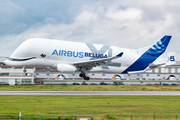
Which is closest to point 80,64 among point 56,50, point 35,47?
point 56,50

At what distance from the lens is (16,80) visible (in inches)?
3942

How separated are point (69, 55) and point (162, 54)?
2161 cm

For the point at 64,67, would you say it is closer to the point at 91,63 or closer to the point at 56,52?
the point at 56,52

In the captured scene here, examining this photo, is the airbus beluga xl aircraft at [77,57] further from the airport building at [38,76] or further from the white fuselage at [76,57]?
the airport building at [38,76]

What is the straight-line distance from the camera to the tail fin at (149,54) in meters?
49.1

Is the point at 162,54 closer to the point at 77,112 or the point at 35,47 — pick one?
the point at 35,47

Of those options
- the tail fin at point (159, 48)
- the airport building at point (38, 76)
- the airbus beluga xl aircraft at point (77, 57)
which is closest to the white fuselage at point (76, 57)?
the airbus beluga xl aircraft at point (77, 57)

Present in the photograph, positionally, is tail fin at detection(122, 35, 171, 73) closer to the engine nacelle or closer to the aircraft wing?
the aircraft wing

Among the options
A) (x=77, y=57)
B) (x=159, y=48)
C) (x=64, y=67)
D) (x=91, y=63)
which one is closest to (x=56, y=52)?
(x=64, y=67)

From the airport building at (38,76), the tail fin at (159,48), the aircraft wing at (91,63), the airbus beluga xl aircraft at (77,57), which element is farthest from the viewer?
the airport building at (38,76)

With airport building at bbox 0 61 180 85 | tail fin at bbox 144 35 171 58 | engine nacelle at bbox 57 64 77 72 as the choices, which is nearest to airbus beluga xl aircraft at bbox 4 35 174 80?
engine nacelle at bbox 57 64 77 72

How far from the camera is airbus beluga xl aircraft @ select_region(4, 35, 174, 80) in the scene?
4150 centimetres

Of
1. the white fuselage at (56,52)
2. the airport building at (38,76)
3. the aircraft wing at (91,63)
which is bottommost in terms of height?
the airport building at (38,76)

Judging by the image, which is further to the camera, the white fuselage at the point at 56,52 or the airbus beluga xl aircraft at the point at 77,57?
the airbus beluga xl aircraft at the point at 77,57
